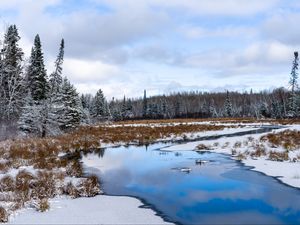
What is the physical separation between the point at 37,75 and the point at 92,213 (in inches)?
1531

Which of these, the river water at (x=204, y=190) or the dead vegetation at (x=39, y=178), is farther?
the dead vegetation at (x=39, y=178)

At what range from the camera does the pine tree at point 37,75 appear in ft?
146

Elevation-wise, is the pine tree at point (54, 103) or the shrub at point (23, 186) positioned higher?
the pine tree at point (54, 103)

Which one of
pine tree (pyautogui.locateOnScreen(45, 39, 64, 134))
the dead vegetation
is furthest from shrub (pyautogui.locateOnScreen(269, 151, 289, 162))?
pine tree (pyautogui.locateOnScreen(45, 39, 64, 134))

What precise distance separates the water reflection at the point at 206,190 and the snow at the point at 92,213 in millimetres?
552

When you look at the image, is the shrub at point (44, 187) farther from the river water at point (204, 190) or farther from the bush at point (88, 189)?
the river water at point (204, 190)

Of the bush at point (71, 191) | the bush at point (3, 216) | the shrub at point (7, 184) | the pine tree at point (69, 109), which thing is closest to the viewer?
the bush at point (3, 216)

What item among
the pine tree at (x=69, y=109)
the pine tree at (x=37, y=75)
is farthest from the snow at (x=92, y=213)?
the pine tree at (x=37, y=75)

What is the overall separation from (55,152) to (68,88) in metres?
22.8

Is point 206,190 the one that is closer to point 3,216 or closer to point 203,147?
point 3,216

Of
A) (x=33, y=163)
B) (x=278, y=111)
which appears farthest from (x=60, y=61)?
(x=278, y=111)

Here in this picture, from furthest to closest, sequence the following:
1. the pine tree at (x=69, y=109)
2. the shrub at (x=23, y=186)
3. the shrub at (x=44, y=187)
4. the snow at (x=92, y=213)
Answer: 1. the pine tree at (x=69, y=109)
2. the shrub at (x=44, y=187)
3. the shrub at (x=23, y=186)
4. the snow at (x=92, y=213)

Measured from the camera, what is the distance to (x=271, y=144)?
21.9 m

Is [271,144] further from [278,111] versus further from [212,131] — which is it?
[278,111]
